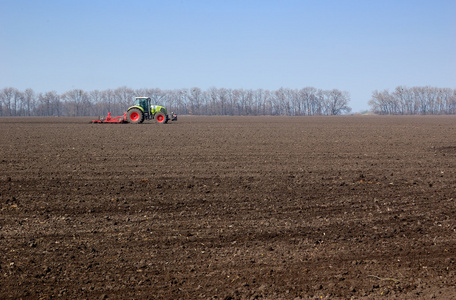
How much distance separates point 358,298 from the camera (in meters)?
5.25

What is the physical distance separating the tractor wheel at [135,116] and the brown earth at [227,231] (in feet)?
91.8

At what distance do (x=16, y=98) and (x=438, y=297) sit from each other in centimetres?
19855

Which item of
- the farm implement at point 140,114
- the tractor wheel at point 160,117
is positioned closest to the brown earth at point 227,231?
the farm implement at point 140,114

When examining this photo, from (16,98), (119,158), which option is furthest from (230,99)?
(119,158)

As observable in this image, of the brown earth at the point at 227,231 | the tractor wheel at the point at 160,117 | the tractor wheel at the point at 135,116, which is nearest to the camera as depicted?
the brown earth at the point at 227,231

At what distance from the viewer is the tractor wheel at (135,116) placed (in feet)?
138

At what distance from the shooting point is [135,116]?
4247cm

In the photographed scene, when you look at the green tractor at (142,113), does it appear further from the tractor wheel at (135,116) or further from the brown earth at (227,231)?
the brown earth at (227,231)

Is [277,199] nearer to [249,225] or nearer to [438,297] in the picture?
[249,225]

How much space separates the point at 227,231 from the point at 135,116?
119 ft

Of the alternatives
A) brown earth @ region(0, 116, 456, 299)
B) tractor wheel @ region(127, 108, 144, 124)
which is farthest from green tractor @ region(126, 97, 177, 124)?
brown earth @ region(0, 116, 456, 299)

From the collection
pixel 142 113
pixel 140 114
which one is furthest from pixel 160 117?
pixel 140 114

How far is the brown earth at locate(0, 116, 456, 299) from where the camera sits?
558 centimetres

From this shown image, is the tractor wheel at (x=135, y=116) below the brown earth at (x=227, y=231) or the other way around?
the other way around
